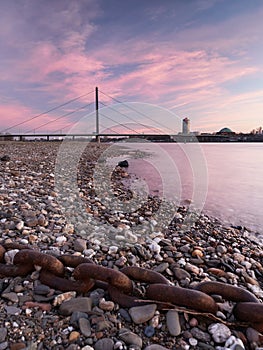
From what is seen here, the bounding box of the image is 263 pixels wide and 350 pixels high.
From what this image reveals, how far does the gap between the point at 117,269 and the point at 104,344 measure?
1.90 feet

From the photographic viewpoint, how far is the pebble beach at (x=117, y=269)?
1.11 m

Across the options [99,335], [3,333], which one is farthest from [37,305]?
[99,335]

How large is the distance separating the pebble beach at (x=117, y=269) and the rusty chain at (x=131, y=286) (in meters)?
0.03

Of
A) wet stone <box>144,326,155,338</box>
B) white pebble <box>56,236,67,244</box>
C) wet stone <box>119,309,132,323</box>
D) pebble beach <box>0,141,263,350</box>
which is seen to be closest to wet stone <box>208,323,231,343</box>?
pebble beach <box>0,141,263,350</box>

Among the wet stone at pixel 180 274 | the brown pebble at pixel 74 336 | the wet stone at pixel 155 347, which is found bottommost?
the wet stone at pixel 180 274

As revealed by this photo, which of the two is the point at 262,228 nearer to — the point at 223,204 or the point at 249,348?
the point at 223,204

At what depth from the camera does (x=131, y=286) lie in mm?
1246

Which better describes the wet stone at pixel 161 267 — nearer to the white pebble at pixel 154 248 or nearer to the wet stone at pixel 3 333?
the white pebble at pixel 154 248

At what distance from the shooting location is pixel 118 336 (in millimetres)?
1121

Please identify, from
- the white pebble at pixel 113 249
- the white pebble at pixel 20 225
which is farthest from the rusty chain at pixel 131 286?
the white pebble at pixel 20 225

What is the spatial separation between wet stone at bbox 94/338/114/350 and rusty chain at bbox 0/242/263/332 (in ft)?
0.63

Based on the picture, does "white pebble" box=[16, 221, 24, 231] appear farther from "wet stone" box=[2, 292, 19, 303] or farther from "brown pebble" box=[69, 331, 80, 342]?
"brown pebble" box=[69, 331, 80, 342]

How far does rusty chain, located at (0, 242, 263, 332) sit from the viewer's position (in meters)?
1.13

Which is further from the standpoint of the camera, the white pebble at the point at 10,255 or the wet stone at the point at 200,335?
the white pebble at the point at 10,255
